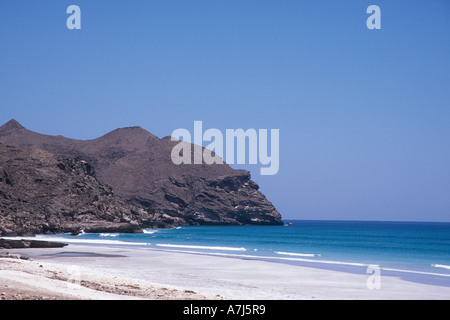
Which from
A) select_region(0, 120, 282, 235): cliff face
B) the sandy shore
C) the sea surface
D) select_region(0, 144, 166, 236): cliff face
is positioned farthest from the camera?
select_region(0, 120, 282, 235): cliff face

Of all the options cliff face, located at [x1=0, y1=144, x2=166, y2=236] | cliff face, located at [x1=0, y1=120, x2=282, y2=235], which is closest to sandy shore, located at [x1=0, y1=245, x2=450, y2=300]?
cliff face, located at [x1=0, y1=144, x2=166, y2=236]

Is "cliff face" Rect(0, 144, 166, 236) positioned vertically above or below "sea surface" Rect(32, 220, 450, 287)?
above

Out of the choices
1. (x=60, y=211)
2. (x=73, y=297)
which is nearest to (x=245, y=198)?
(x=60, y=211)

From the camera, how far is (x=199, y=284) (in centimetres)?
1909

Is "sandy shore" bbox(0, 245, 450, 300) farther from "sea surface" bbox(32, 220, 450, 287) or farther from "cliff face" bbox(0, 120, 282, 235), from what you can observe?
"cliff face" bbox(0, 120, 282, 235)

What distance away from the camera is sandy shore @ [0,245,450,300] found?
13.2 meters

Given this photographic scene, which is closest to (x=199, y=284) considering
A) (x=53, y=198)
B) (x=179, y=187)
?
(x=53, y=198)

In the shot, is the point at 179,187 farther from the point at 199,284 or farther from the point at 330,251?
the point at 199,284

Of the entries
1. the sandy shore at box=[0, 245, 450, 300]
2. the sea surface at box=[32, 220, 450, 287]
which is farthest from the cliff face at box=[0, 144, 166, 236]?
the sandy shore at box=[0, 245, 450, 300]

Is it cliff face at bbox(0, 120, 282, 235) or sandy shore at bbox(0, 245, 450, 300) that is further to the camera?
cliff face at bbox(0, 120, 282, 235)

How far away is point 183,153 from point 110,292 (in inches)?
6870

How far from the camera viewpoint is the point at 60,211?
273ft

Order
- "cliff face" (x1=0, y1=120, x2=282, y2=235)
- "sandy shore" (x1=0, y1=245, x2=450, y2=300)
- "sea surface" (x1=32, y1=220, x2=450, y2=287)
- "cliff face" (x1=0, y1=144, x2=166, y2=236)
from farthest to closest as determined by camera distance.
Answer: "cliff face" (x1=0, y1=120, x2=282, y2=235)
"cliff face" (x1=0, y1=144, x2=166, y2=236)
"sea surface" (x1=32, y1=220, x2=450, y2=287)
"sandy shore" (x1=0, y1=245, x2=450, y2=300)
